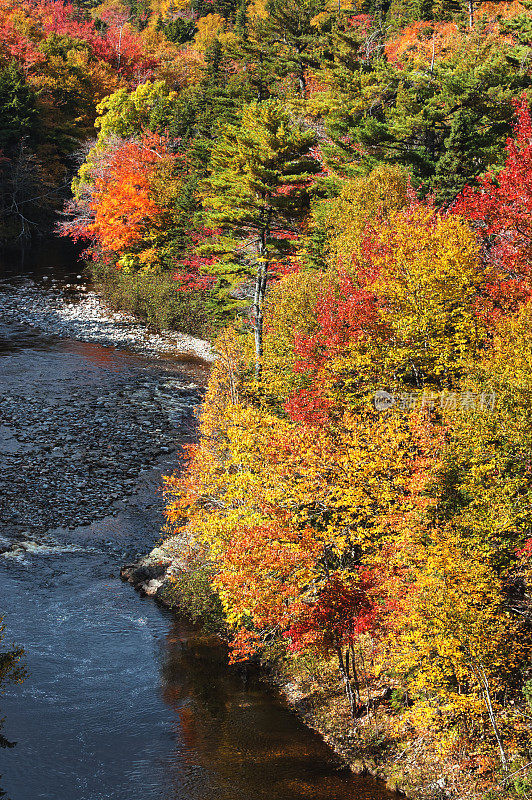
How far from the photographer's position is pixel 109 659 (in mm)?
21859

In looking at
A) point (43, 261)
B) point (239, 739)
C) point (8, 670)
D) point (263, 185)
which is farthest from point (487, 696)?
point (43, 261)

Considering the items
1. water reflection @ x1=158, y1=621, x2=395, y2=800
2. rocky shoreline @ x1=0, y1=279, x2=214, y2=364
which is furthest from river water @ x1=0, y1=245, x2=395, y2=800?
rocky shoreline @ x1=0, y1=279, x2=214, y2=364

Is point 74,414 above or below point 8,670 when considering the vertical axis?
below

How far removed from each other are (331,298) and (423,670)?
14911 mm

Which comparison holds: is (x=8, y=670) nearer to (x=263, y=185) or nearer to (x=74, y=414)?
(x=74, y=414)

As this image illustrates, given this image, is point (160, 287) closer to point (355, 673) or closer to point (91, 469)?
point (91, 469)

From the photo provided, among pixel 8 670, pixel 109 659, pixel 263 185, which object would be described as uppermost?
pixel 263 185

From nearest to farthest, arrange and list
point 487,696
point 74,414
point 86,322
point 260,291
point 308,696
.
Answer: point 487,696
point 308,696
point 260,291
point 74,414
point 86,322

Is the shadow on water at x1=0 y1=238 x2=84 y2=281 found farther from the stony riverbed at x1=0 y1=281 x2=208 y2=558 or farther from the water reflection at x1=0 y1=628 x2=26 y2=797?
the water reflection at x1=0 y1=628 x2=26 y2=797

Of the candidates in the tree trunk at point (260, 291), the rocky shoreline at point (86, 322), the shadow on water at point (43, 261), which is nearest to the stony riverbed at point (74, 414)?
the rocky shoreline at point (86, 322)

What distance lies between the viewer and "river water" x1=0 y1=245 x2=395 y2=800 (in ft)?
57.6

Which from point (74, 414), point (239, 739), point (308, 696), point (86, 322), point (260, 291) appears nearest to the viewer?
point (239, 739)

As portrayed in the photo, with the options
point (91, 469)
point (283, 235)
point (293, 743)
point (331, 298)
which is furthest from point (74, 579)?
point (283, 235)

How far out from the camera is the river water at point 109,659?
17.5m
